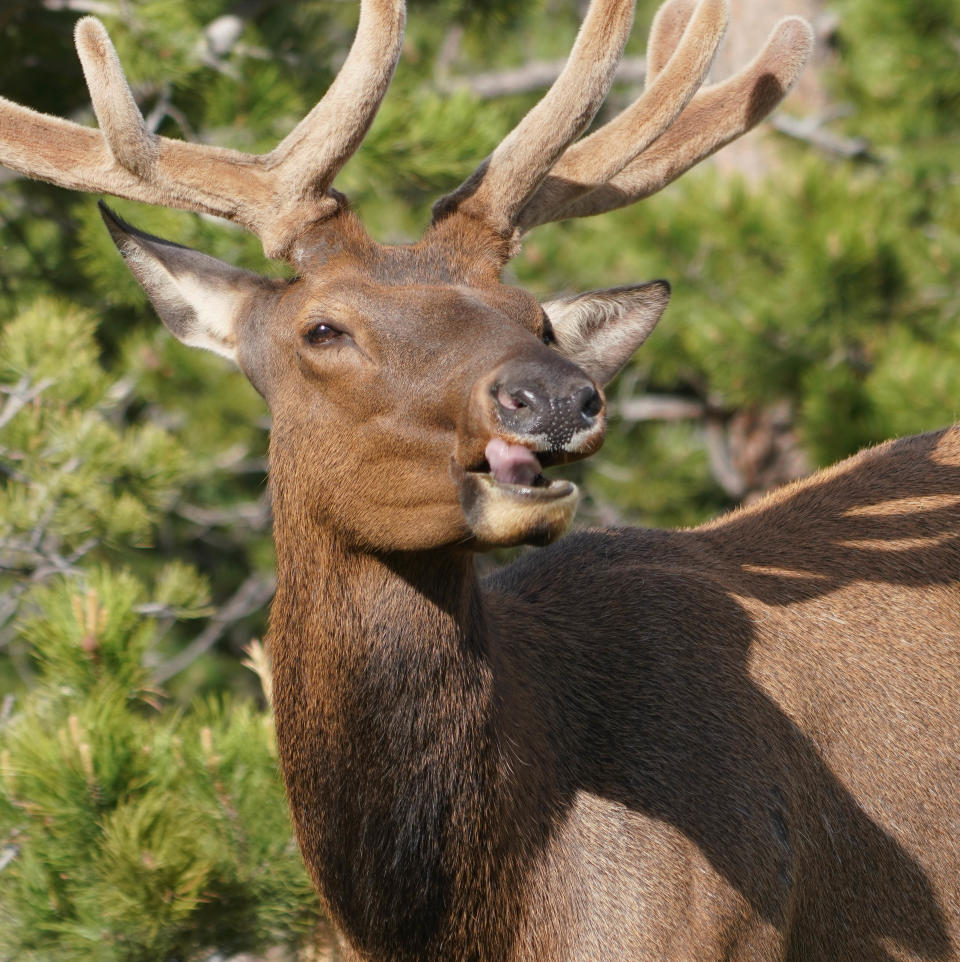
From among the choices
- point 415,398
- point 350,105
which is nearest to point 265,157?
point 350,105

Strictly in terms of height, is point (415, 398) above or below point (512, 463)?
above

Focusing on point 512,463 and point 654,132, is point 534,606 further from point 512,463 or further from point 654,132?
point 654,132

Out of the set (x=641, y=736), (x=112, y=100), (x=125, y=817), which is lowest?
(x=125, y=817)

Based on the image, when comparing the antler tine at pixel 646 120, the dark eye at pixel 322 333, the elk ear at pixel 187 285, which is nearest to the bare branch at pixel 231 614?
the elk ear at pixel 187 285

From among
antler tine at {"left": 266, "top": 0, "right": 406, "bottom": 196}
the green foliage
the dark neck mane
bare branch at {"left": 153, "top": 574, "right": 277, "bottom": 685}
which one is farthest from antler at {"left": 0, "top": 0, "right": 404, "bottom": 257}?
bare branch at {"left": 153, "top": 574, "right": 277, "bottom": 685}

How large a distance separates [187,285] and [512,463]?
1.61 metres

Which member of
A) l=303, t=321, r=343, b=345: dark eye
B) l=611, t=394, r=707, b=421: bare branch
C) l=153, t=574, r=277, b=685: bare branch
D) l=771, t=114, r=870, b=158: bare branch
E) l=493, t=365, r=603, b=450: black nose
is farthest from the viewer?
l=611, t=394, r=707, b=421: bare branch

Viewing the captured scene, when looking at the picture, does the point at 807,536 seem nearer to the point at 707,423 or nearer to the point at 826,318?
the point at 826,318

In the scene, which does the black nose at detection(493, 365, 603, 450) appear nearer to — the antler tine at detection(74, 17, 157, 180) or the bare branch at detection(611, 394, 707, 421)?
the antler tine at detection(74, 17, 157, 180)

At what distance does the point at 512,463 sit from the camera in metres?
3.09

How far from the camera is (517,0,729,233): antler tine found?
428 cm

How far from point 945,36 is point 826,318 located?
1998mm

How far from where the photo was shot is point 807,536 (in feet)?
15.2

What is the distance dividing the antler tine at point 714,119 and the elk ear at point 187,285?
1091 millimetres
